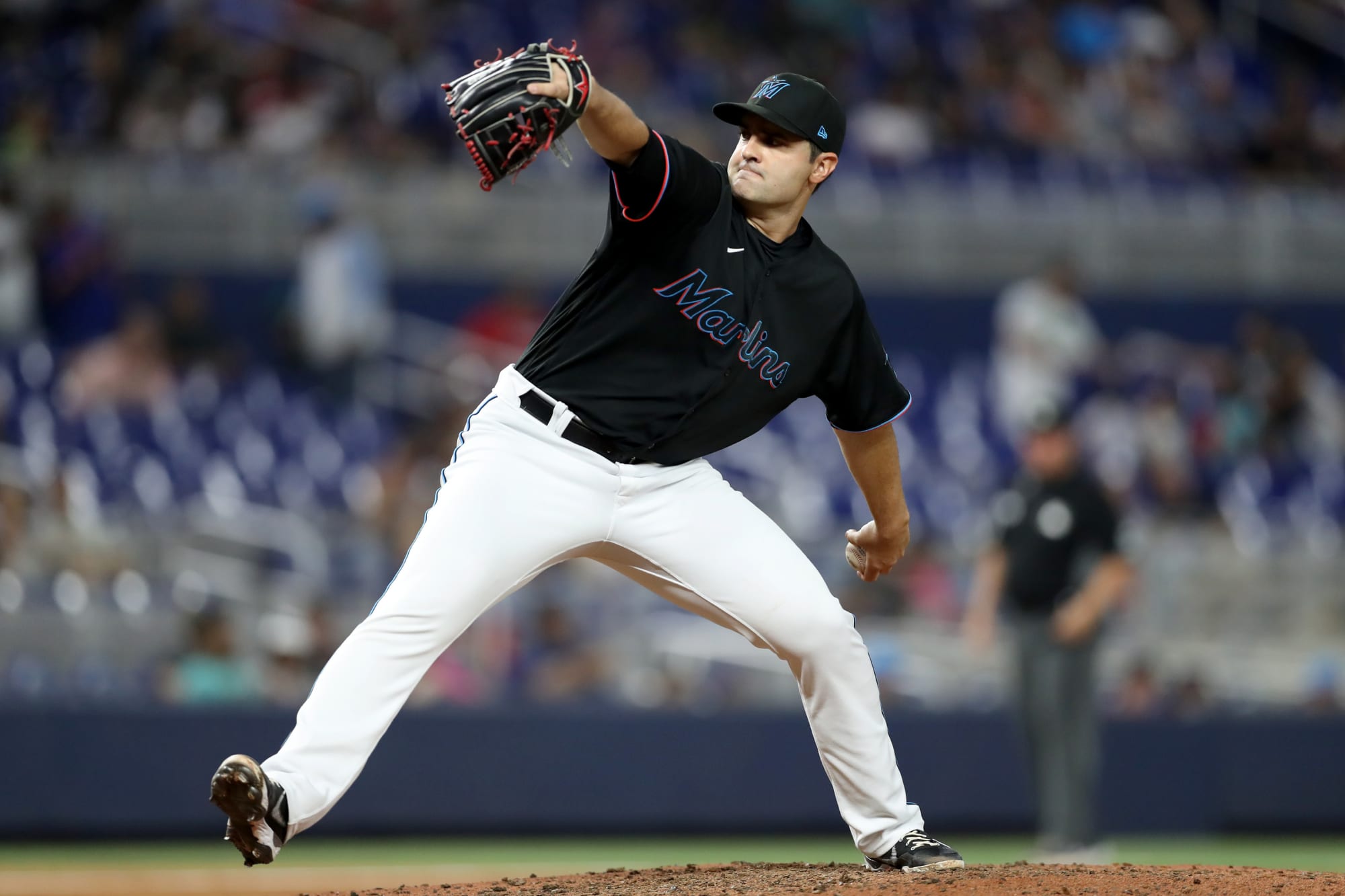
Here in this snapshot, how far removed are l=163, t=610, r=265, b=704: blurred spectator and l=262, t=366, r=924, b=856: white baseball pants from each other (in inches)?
194

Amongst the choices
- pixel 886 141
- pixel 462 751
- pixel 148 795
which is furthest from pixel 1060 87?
pixel 148 795

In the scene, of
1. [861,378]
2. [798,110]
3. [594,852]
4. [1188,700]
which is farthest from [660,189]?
[1188,700]

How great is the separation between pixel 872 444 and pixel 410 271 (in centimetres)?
816

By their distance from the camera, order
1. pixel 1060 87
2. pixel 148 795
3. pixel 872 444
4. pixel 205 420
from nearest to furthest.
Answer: pixel 872 444 < pixel 148 795 < pixel 205 420 < pixel 1060 87

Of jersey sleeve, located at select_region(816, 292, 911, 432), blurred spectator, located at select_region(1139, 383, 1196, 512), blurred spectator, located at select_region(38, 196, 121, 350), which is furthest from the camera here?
blurred spectator, located at select_region(1139, 383, 1196, 512)

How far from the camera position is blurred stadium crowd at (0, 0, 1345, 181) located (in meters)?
12.8

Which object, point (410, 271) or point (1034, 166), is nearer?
point (410, 271)

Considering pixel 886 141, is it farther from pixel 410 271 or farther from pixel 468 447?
pixel 468 447

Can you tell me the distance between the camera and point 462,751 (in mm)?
9211

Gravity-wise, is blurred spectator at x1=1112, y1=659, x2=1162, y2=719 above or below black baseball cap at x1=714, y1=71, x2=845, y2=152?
below

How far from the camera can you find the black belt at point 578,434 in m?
4.30

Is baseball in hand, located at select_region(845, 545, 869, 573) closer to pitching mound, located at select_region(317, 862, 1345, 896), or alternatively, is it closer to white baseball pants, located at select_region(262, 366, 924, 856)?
white baseball pants, located at select_region(262, 366, 924, 856)

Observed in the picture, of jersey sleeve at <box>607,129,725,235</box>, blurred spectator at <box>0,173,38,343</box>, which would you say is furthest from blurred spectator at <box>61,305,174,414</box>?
jersey sleeve at <box>607,129,725,235</box>

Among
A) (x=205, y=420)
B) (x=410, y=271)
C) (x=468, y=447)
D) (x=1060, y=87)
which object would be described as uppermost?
(x=1060, y=87)
